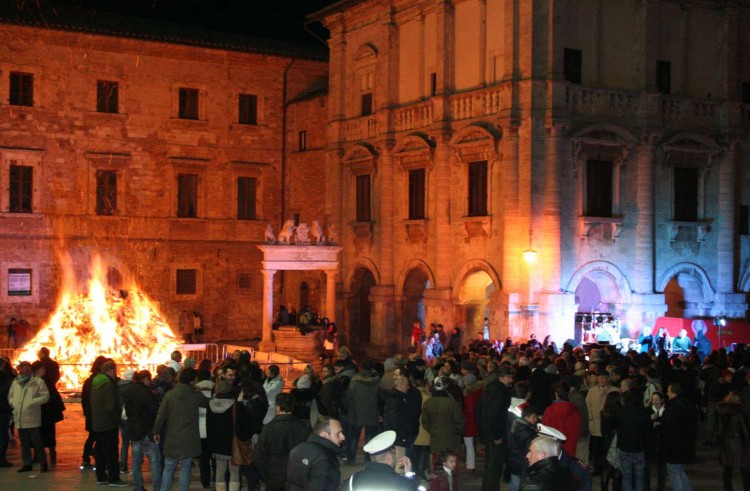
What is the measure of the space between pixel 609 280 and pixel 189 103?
19242mm

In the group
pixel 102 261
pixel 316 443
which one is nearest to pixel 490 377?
pixel 316 443

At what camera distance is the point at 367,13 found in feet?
119

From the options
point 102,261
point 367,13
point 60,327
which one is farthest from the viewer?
point 102,261

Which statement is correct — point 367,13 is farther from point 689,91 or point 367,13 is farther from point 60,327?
point 60,327

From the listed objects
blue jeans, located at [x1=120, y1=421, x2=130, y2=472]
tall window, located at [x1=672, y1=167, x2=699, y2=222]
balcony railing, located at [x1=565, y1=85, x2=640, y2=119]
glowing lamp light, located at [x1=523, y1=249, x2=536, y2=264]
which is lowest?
blue jeans, located at [x1=120, y1=421, x2=130, y2=472]

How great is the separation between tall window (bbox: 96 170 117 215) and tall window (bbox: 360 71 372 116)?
1037cm

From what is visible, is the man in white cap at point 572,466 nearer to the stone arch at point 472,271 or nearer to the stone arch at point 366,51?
the stone arch at point 472,271

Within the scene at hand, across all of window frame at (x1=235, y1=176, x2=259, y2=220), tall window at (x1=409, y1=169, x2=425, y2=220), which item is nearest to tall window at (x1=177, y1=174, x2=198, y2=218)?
window frame at (x1=235, y1=176, x2=259, y2=220)

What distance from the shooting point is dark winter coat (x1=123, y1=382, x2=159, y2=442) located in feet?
43.8

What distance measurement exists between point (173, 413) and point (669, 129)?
21.6 metres

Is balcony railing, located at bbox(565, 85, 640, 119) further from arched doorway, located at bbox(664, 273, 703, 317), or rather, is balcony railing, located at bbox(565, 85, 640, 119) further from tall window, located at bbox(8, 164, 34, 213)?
tall window, located at bbox(8, 164, 34, 213)

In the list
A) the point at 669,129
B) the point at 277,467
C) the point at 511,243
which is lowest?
the point at 277,467

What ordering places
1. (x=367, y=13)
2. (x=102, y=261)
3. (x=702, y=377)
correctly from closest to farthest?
(x=702, y=377), (x=367, y=13), (x=102, y=261)

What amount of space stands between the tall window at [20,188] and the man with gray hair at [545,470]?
107 ft
